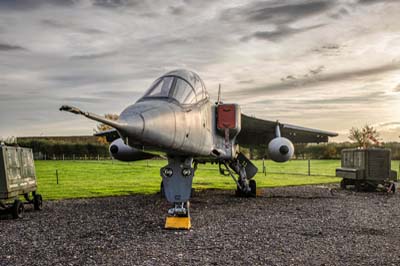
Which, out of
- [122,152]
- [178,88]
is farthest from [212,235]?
[122,152]

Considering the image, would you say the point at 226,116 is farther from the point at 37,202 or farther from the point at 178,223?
the point at 37,202

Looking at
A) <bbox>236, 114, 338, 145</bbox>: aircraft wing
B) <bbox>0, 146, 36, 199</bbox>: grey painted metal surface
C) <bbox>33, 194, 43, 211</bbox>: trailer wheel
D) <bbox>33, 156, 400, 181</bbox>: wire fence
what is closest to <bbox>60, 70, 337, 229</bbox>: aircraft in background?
<bbox>236, 114, 338, 145</bbox>: aircraft wing

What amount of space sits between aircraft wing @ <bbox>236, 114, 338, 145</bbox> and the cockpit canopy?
18.1 ft

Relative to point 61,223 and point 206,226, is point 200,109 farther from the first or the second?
point 61,223

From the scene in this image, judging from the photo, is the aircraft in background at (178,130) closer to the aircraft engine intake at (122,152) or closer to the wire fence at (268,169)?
the aircraft engine intake at (122,152)

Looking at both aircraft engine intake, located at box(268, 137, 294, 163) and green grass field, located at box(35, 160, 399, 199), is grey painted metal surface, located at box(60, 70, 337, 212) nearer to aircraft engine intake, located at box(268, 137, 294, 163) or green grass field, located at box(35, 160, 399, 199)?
aircraft engine intake, located at box(268, 137, 294, 163)

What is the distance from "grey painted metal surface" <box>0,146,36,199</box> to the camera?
31.6ft

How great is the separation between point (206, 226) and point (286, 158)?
4.71 m

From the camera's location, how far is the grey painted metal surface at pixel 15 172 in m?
9.62

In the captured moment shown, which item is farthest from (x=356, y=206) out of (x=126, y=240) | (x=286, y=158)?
(x=126, y=240)

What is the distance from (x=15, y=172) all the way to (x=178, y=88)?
5.05 m

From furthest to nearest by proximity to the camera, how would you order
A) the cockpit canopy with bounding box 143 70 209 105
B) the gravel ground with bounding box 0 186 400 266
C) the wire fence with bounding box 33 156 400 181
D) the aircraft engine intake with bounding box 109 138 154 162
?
the wire fence with bounding box 33 156 400 181 < the aircraft engine intake with bounding box 109 138 154 162 < the cockpit canopy with bounding box 143 70 209 105 < the gravel ground with bounding box 0 186 400 266

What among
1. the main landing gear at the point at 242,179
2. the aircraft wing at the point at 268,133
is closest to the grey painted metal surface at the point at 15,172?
the main landing gear at the point at 242,179

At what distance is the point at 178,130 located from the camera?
7180mm
